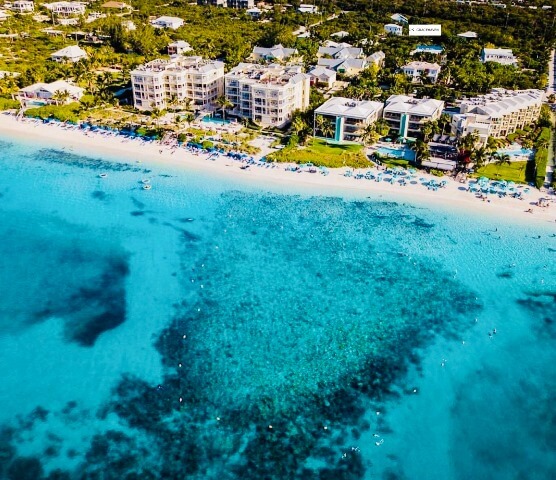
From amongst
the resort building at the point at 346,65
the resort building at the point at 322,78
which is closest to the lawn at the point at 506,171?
the resort building at the point at 322,78

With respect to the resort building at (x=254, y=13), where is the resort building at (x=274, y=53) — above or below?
below

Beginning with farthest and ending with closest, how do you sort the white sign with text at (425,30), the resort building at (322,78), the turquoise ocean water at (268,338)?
the white sign with text at (425,30), the resort building at (322,78), the turquoise ocean water at (268,338)

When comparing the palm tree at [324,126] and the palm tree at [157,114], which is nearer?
the palm tree at [324,126]

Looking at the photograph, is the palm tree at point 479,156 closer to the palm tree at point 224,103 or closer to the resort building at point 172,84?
the palm tree at point 224,103

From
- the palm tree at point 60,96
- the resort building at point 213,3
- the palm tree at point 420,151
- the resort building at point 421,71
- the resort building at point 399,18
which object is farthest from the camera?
the resort building at point 213,3

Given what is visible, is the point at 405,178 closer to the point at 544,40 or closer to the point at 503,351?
the point at 503,351
